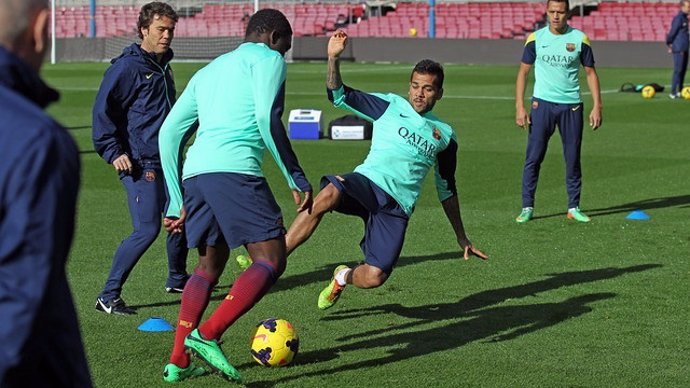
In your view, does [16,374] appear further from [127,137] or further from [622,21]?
[622,21]

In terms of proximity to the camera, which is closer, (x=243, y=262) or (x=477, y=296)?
(x=477, y=296)

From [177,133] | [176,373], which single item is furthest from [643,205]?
[176,373]

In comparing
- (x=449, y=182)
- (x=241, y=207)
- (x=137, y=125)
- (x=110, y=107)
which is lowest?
(x=449, y=182)

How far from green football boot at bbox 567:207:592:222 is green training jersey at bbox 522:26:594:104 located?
3.76ft

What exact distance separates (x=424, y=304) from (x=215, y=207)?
9.07 ft

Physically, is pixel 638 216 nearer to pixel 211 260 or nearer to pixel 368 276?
pixel 368 276

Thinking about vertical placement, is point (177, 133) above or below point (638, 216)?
above

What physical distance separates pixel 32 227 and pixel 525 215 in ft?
33.7

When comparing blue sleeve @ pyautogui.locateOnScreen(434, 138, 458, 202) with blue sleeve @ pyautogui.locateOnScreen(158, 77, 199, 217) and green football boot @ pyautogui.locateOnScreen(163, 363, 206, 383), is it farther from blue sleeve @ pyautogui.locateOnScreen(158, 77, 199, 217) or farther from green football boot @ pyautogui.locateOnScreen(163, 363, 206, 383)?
green football boot @ pyautogui.locateOnScreen(163, 363, 206, 383)

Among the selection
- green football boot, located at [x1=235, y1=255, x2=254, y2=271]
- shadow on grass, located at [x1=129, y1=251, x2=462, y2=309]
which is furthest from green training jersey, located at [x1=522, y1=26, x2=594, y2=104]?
green football boot, located at [x1=235, y1=255, x2=254, y2=271]

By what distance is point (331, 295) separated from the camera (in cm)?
852

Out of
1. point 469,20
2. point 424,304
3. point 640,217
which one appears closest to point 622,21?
point 469,20

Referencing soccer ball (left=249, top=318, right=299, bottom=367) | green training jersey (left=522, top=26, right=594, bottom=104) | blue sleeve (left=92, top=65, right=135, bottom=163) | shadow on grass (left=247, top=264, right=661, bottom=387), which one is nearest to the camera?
soccer ball (left=249, top=318, right=299, bottom=367)

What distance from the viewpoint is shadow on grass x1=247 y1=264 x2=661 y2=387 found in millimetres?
7520
